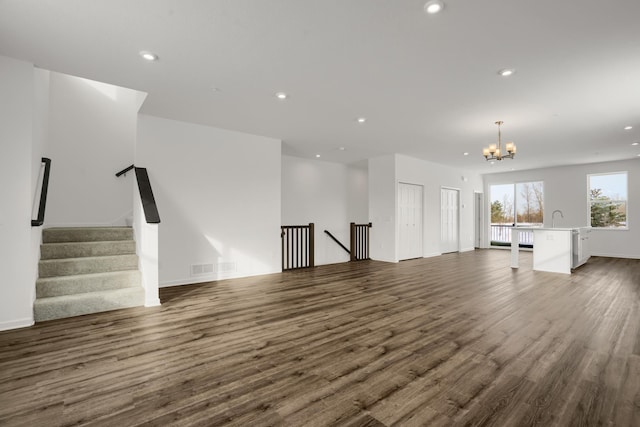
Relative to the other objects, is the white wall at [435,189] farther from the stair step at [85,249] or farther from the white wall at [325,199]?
the stair step at [85,249]

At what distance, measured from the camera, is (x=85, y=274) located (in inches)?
158

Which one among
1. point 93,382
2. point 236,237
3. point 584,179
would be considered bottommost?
point 93,382

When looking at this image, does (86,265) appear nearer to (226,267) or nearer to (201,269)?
(201,269)

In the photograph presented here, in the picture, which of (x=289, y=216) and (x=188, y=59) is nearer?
(x=188, y=59)

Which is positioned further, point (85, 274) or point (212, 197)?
point (212, 197)

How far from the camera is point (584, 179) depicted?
947cm

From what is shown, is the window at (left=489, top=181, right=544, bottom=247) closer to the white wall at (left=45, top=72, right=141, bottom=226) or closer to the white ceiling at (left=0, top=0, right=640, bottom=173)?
the white ceiling at (left=0, top=0, right=640, bottom=173)

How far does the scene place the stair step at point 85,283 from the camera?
3.59 meters

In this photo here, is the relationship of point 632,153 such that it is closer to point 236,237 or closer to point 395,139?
point 395,139

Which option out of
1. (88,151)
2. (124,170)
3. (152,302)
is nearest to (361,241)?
(152,302)

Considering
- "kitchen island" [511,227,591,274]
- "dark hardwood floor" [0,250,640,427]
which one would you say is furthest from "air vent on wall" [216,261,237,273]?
"kitchen island" [511,227,591,274]

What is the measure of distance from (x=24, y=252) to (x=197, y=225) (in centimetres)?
233

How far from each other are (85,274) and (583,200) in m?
12.9

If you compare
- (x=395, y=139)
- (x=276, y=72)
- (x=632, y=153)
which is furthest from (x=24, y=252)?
(x=632, y=153)
